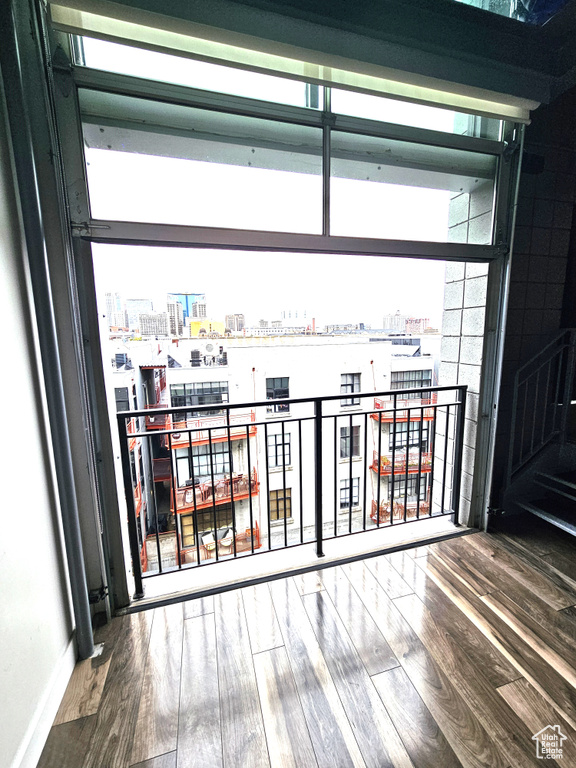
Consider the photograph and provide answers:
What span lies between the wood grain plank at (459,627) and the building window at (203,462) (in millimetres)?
1214

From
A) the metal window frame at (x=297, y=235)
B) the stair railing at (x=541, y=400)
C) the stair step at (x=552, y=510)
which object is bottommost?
the stair step at (x=552, y=510)

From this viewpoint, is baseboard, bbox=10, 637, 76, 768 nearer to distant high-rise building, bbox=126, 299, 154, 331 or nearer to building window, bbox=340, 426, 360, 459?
distant high-rise building, bbox=126, 299, 154, 331

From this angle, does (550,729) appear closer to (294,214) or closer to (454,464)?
(454,464)

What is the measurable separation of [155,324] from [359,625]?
66.8 inches

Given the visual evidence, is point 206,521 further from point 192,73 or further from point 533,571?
point 192,73

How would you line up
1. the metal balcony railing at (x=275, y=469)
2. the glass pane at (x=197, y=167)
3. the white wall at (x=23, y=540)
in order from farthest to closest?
the metal balcony railing at (x=275, y=469) → the glass pane at (x=197, y=167) → the white wall at (x=23, y=540)

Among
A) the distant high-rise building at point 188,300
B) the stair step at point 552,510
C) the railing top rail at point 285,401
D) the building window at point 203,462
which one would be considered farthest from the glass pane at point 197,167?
the stair step at point 552,510

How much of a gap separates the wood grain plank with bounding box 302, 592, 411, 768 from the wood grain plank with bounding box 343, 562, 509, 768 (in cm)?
17

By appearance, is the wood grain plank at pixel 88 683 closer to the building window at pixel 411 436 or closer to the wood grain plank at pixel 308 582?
the wood grain plank at pixel 308 582

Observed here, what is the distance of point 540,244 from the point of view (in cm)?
200

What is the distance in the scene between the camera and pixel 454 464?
7.15ft

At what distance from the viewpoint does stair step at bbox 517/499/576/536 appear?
1929 millimetres

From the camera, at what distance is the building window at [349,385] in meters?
1.85

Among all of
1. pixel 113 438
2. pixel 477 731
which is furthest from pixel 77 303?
pixel 477 731
